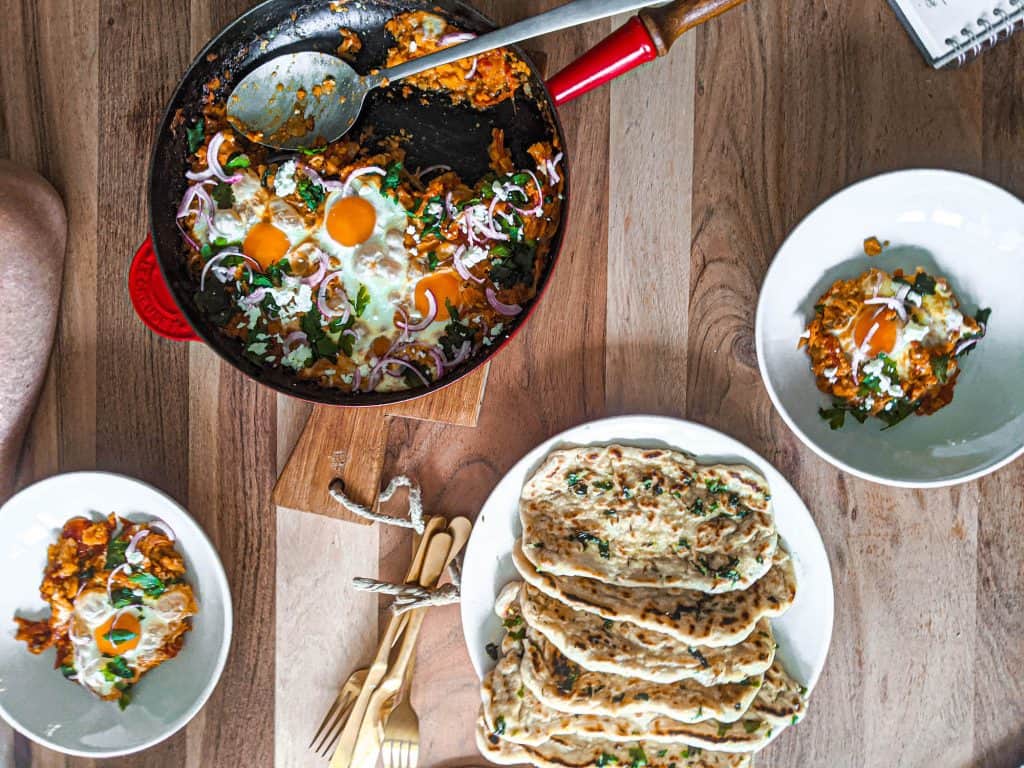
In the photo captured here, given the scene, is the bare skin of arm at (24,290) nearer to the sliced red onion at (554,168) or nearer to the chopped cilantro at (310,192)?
the chopped cilantro at (310,192)

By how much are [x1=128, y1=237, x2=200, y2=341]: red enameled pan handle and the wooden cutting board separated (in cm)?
41

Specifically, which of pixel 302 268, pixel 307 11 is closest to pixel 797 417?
pixel 302 268

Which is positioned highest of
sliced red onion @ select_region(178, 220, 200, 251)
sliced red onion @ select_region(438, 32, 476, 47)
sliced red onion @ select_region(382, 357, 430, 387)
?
sliced red onion @ select_region(438, 32, 476, 47)

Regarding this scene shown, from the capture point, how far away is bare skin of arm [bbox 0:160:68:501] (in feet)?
6.92

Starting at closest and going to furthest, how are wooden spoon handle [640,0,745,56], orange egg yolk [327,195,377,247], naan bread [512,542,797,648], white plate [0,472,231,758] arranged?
wooden spoon handle [640,0,745,56] < naan bread [512,542,797,648] < orange egg yolk [327,195,377,247] < white plate [0,472,231,758]

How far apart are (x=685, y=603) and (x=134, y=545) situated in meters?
1.47

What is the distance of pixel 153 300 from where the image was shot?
2082mm

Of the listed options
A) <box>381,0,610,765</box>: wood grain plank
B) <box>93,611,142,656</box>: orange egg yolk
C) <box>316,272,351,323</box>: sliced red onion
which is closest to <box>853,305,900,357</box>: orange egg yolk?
<box>381,0,610,765</box>: wood grain plank

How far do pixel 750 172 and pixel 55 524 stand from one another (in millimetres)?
2108

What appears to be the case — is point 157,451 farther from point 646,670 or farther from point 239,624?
point 646,670

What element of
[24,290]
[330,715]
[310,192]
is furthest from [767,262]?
[24,290]

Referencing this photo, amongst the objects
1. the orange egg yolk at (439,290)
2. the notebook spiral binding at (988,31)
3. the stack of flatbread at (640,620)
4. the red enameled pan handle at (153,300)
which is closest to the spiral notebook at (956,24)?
the notebook spiral binding at (988,31)

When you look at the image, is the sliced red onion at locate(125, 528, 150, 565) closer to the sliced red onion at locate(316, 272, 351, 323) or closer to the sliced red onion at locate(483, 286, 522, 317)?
the sliced red onion at locate(316, 272, 351, 323)

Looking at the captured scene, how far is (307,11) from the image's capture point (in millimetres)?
2068
